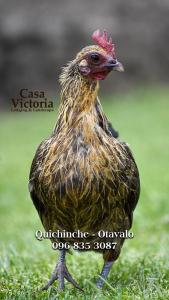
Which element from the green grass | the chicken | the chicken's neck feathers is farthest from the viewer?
the green grass

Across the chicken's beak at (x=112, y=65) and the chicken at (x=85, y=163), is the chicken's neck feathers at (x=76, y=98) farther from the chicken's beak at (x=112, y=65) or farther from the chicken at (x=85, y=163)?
the chicken's beak at (x=112, y=65)

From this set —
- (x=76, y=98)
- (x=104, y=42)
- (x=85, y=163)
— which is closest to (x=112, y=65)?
(x=104, y=42)

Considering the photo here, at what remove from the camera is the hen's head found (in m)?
5.29

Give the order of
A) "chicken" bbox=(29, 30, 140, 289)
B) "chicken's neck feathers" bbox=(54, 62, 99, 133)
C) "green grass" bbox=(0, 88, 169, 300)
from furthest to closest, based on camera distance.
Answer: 1. "green grass" bbox=(0, 88, 169, 300)
2. "chicken's neck feathers" bbox=(54, 62, 99, 133)
3. "chicken" bbox=(29, 30, 140, 289)

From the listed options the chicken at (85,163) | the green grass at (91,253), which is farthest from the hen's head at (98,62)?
the green grass at (91,253)

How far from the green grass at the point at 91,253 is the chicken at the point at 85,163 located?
478mm

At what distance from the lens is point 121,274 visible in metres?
6.26

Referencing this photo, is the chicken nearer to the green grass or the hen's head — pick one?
the hen's head

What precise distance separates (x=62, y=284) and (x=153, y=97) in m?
17.8

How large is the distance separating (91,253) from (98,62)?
109 inches

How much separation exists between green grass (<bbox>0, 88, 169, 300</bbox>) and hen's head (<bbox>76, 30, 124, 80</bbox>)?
4.58ft

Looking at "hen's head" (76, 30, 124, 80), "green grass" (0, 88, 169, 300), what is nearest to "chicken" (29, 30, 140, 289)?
"hen's head" (76, 30, 124, 80)

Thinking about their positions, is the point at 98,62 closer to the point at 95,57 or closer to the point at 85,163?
the point at 95,57

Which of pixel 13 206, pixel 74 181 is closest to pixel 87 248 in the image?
pixel 74 181
